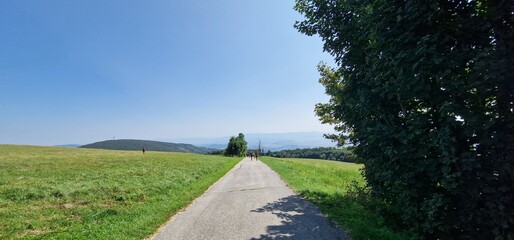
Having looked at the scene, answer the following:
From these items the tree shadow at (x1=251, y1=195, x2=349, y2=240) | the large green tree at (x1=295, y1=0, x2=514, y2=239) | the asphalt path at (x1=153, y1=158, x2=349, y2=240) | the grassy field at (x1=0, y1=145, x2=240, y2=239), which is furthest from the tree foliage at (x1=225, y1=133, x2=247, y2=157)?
the large green tree at (x1=295, y1=0, x2=514, y2=239)

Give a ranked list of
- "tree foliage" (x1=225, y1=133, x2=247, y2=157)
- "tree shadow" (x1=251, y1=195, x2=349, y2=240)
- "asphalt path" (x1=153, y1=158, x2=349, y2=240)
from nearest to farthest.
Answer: "tree shadow" (x1=251, y1=195, x2=349, y2=240) < "asphalt path" (x1=153, y1=158, x2=349, y2=240) < "tree foliage" (x1=225, y1=133, x2=247, y2=157)

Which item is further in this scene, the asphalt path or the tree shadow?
the asphalt path

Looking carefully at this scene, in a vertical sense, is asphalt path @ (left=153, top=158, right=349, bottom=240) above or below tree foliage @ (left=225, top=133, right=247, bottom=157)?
below

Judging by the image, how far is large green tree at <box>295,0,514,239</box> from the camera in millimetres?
5133

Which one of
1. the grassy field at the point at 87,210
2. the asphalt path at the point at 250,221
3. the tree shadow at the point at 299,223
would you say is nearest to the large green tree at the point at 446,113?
the tree shadow at the point at 299,223

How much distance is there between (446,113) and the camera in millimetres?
5629

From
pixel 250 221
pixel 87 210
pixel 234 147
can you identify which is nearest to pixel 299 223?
pixel 250 221

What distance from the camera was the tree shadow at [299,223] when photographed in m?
7.73

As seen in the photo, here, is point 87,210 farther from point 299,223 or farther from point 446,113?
point 446,113

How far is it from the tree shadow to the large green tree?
2041 millimetres

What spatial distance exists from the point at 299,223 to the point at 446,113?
17.6ft

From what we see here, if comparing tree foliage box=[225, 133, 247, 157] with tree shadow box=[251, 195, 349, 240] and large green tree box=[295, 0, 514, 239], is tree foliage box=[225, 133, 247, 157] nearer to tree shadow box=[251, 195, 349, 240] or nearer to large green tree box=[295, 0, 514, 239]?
tree shadow box=[251, 195, 349, 240]

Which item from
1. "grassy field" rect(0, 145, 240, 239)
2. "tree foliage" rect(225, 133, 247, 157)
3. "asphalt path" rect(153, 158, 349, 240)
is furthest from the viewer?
"tree foliage" rect(225, 133, 247, 157)

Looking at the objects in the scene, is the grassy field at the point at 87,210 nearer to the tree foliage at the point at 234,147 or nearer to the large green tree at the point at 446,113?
the large green tree at the point at 446,113
